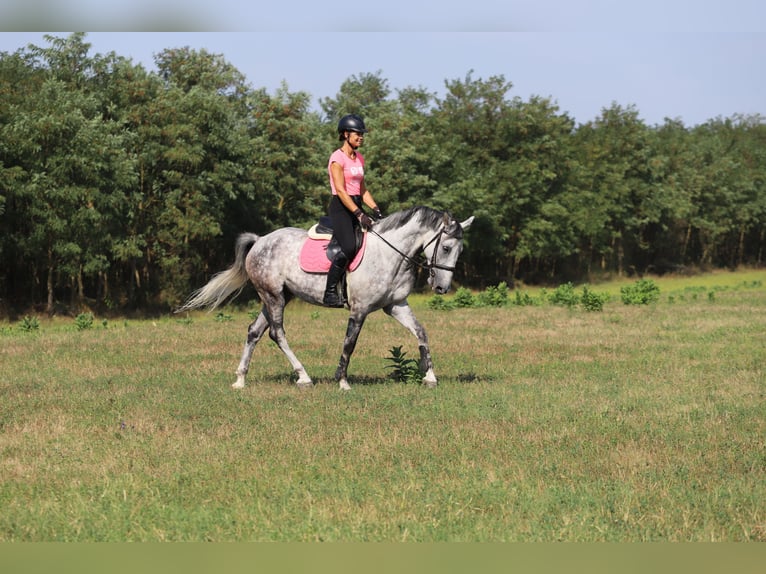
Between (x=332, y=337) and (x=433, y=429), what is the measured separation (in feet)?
36.7

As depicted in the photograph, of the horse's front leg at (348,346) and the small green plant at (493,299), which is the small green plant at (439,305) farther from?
the horse's front leg at (348,346)

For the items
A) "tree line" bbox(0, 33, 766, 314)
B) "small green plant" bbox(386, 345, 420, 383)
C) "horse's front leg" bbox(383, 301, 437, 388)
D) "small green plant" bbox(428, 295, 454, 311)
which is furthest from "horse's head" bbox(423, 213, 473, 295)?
"tree line" bbox(0, 33, 766, 314)

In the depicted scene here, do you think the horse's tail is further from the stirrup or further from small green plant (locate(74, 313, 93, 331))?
small green plant (locate(74, 313, 93, 331))

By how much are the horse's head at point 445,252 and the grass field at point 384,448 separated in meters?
1.66

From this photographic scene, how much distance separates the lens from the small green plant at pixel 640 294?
32500 millimetres

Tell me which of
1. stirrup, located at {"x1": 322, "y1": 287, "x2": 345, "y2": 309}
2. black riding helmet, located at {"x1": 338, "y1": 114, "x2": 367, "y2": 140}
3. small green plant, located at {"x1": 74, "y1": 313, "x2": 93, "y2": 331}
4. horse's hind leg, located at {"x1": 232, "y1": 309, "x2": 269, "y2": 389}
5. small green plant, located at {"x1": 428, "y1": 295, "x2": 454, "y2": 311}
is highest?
black riding helmet, located at {"x1": 338, "y1": 114, "x2": 367, "y2": 140}

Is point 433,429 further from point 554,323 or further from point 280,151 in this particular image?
point 280,151

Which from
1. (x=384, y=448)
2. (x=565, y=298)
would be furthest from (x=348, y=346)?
(x=565, y=298)

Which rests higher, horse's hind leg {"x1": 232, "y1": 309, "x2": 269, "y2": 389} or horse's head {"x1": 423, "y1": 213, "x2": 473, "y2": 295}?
horse's head {"x1": 423, "y1": 213, "x2": 473, "y2": 295}

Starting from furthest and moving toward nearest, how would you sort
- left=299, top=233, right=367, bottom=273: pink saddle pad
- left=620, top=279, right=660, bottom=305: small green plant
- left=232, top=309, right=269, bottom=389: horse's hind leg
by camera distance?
left=620, top=279, right=660, bottom=305: small green plant → left=232, top=309, right=269, bottom=389: horse's hind leg → left=299, top=233, right=367, bottom=273: pink saddle pad

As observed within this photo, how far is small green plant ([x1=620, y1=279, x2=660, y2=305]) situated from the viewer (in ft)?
107

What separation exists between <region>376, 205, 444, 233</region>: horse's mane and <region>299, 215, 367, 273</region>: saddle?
35 centimetres

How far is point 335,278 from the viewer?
1268 cm

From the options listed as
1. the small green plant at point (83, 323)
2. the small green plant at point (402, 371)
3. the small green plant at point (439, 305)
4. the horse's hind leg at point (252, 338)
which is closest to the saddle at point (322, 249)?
the horse's hind leg at point (252, 338)
